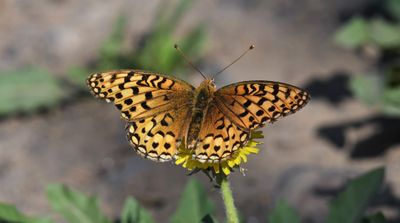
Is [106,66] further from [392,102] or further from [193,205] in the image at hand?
[193,205]

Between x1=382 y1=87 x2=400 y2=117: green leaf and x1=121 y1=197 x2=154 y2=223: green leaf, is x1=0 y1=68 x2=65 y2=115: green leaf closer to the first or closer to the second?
x1=382 y1=87 x2=400 y2=117: green leaf

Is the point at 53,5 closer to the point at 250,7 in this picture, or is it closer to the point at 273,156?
the point at 250,7

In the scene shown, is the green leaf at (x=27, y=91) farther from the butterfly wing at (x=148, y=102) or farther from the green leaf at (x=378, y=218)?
the green leaf at (x=378, y=218)

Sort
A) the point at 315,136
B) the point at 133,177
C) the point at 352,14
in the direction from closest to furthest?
the point at 133,177, the point at 315,136, the point at 352,14

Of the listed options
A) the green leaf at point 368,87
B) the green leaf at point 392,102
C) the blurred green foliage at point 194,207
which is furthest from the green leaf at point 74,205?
the green leaf at point 368,87

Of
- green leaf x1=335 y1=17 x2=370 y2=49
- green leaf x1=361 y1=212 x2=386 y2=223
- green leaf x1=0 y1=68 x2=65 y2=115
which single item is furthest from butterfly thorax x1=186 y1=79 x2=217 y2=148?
green leaf x1=0 y1=68 x2=65 y2=115

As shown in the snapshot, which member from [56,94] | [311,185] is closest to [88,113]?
[56,94]

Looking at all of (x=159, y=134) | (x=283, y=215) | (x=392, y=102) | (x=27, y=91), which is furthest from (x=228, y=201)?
(x=27, y=91)
